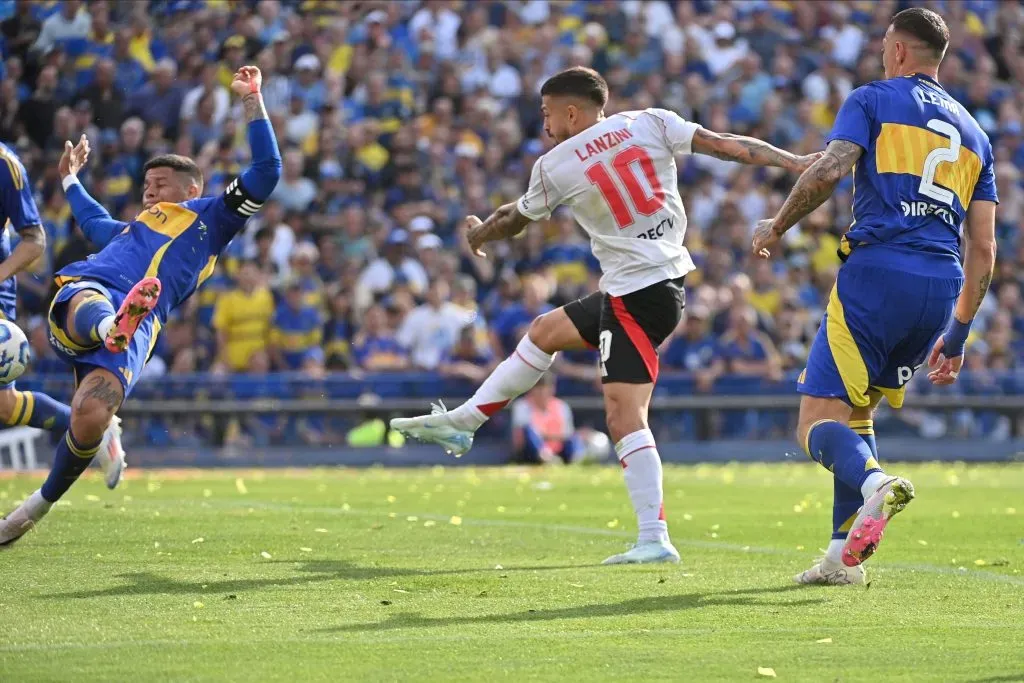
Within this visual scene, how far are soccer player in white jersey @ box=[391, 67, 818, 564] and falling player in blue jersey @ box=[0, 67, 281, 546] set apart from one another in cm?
160

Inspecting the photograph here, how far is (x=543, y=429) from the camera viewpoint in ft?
60.4

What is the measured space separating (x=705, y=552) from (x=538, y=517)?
250 centimetres

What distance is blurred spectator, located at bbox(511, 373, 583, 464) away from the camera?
18.2 m

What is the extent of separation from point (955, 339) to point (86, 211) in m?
5.11

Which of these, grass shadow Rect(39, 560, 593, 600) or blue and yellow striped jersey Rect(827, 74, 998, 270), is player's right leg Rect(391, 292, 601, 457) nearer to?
grass shadow Rect(39, 560, 593, 600)

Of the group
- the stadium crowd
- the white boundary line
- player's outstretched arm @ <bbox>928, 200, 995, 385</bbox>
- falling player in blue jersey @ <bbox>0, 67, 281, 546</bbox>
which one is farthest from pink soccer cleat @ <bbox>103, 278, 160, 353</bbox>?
the stadium crowd

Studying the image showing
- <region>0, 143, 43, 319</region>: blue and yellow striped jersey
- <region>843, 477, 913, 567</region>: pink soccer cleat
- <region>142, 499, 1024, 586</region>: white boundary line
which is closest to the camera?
<region>843, 477, 913, 567</region>: pink soccer cleat

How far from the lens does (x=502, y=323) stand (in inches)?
722

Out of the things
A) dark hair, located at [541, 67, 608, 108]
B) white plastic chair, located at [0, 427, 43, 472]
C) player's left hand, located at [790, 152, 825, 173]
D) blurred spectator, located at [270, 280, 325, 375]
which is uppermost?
player's left hand, located at [790, 152, 825, 173]

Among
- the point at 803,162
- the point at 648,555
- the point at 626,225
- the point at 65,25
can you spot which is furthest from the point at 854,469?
the point at 65,25

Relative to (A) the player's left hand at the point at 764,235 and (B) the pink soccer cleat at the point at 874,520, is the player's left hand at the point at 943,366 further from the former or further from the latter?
(B) the pink soccer cleat at the point at 874,520

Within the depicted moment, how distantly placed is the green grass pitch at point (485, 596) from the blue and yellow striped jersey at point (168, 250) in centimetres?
147

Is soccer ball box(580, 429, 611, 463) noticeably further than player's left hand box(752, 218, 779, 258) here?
Yes

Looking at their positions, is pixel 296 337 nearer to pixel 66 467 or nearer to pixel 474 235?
pixel 66 467
